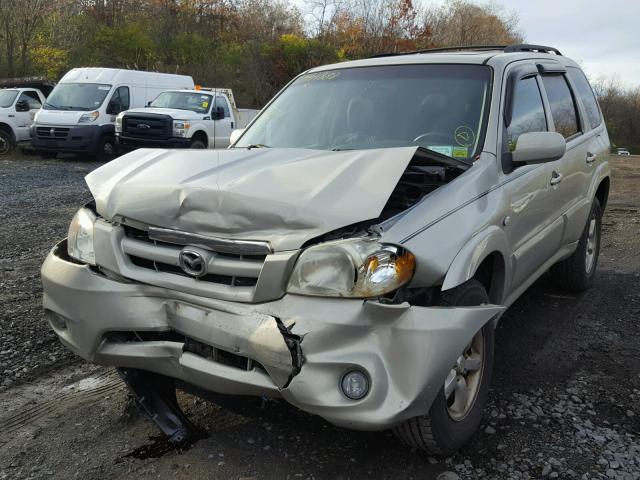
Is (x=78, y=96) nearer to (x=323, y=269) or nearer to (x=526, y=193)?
(x=526, y=193)

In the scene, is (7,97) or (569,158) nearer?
(569,158)

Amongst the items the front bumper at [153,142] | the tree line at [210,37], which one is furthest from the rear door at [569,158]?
the tree line at [210,37]

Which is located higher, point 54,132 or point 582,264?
point 582,264

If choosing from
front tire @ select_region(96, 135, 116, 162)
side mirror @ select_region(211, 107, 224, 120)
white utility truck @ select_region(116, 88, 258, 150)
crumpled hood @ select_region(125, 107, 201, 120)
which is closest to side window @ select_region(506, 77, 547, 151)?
white utility truck @ select_region(116, 88, 258, 150)

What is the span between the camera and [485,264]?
9.93 feet

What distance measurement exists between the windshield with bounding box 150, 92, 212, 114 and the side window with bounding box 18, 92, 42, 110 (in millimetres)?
3559

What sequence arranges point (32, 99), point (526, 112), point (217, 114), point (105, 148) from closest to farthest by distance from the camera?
1. point (526, 112)
2. point (217, 114)
3. point (105, 148)
4. point (32, 99)

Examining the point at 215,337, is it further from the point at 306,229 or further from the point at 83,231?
the point at 83,231

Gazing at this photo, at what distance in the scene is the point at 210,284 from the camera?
247 centimetres

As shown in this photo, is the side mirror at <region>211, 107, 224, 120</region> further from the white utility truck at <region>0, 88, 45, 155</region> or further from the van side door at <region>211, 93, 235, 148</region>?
the white utility truck at <region>0, 88, 45, 155</region>

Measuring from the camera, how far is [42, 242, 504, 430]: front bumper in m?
2.22

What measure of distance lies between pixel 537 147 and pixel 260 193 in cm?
160

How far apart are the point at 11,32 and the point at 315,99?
24.4 m

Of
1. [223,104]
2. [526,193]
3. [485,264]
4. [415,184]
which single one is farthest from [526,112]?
[223,104]
